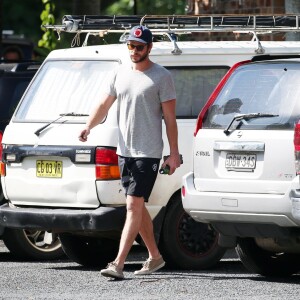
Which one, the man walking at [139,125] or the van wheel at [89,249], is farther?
the van wheel at [89,249]

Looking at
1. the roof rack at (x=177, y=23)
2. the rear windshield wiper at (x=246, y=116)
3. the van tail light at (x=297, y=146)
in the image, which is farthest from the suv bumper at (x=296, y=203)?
A: the roof rack at (x=177, y=23)

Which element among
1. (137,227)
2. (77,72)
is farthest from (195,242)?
(77,72)

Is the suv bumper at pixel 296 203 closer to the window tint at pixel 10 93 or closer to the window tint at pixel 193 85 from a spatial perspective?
the window tint at pixel 193 85

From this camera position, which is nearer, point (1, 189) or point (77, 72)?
point (77, 72)

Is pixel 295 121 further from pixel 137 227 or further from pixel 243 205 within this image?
pixel 137 227

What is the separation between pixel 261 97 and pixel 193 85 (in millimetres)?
1516

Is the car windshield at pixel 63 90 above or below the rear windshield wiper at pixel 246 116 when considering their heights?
below

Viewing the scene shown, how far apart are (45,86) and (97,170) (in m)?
1.11

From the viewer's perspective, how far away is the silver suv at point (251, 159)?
34.8 feet

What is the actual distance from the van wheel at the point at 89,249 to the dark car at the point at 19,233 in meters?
0.63

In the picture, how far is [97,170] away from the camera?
11797 mm

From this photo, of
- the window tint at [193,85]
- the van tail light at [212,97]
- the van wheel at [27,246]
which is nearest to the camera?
the van tail light at [212,97]

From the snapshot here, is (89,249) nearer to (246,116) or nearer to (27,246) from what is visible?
(27,246)

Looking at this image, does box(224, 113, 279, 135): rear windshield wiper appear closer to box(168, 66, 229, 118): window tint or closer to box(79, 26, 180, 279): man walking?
box(79, 26, 180, 279): man walking
